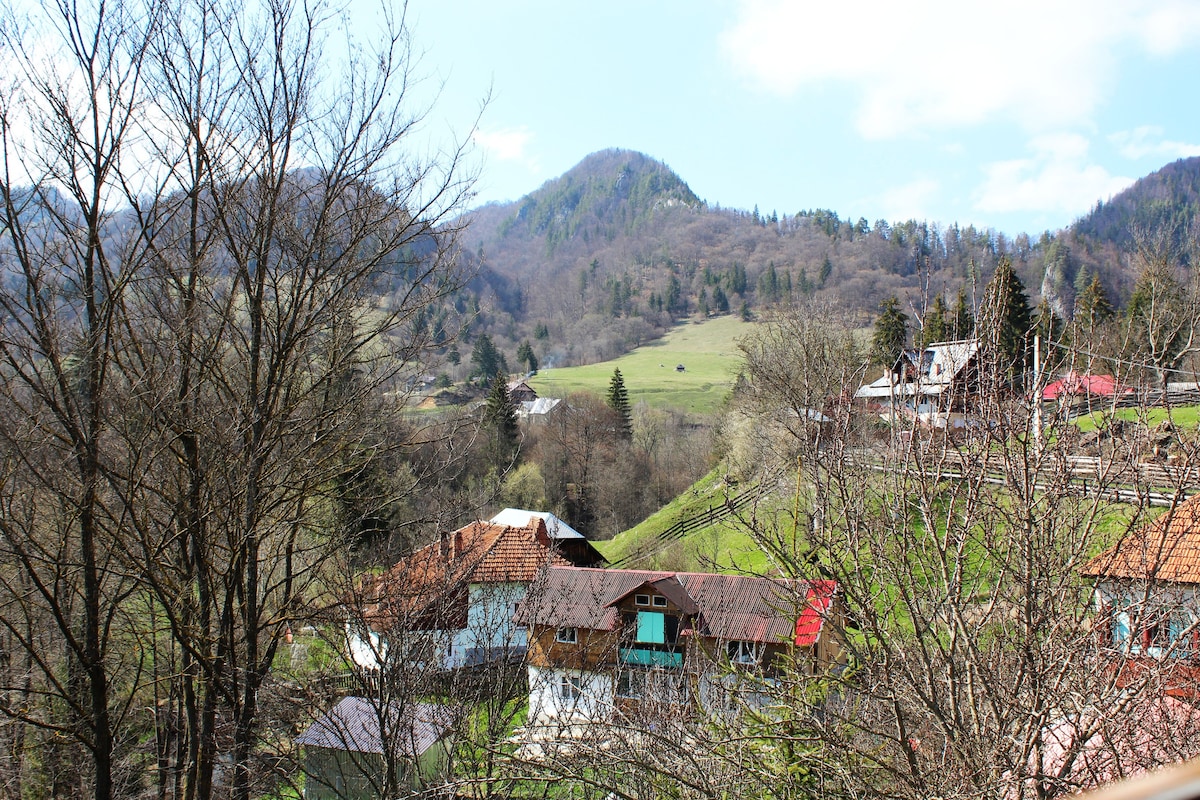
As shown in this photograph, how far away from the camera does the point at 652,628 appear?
59.9 feet

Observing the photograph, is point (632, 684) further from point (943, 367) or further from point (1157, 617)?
point (1157, 617)

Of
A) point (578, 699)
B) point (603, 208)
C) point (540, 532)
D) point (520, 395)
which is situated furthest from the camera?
point (603, 208)

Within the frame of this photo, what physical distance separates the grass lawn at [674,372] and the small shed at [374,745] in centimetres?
3914

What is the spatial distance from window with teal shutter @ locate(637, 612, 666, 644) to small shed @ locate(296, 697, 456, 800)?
17.6 feet

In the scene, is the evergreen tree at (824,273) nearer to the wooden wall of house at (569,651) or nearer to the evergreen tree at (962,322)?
the wooden wall of house at (569,651)

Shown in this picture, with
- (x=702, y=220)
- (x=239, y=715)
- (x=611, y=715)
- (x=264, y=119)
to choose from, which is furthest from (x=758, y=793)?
(x=702, y=220)

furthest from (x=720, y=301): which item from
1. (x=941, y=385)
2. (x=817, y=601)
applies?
(x=817, y=601)

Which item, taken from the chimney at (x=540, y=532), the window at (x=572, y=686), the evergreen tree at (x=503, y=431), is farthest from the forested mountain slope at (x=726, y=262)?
the window at (x=572, y=686)

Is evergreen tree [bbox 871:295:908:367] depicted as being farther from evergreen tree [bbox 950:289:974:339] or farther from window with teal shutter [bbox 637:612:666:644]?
window with teal shutter [bbox 637:612:666:644]

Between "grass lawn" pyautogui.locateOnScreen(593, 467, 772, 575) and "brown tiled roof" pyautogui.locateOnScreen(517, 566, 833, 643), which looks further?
"grass lawn" pyautogui.locateOnScreen(593, 467, 772, 575)

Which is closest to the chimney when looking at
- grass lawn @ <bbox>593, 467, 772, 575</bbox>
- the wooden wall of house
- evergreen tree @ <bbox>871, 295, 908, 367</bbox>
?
the wooden wall of house

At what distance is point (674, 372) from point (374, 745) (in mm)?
69630

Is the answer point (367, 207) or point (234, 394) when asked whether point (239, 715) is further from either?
point (367, 207)

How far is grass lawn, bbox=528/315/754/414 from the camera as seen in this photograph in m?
62.7
